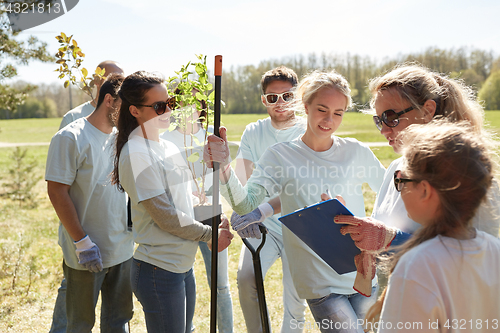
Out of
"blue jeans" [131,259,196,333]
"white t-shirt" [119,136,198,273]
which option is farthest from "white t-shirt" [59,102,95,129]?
"blue jeans" [131,259,196,333]

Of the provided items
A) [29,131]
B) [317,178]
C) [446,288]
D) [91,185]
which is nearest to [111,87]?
[91,185]

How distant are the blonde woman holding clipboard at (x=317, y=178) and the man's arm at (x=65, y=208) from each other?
3.56ft

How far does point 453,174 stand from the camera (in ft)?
3.79

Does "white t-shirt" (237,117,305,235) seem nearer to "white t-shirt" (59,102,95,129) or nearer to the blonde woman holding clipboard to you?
the blonde woman holding clipboard

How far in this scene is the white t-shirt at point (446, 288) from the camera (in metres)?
1.10

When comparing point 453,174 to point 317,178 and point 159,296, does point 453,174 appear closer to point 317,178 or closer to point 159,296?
point 317,178

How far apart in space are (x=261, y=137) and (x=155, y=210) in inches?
64.0

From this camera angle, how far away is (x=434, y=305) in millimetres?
1098

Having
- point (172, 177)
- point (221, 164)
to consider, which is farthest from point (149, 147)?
point (221, 164)

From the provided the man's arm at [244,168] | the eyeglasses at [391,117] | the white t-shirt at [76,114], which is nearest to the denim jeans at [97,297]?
the man's arm at [244,168]

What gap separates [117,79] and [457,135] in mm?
2240

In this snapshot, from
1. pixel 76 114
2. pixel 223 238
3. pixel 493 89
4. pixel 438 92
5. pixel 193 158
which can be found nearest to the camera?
pixel 438 92

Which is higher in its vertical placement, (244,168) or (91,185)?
(91,185)

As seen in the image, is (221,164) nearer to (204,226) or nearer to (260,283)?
(204,226)
